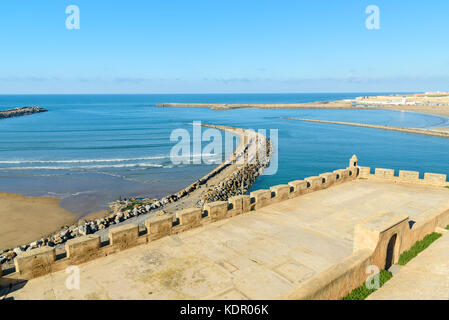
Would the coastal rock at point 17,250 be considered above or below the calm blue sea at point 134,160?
below

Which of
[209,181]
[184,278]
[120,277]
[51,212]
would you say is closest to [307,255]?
[184,278]

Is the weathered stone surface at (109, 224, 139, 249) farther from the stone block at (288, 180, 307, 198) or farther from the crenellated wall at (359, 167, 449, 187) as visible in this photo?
the crenellated wall at (359, 167, 449, 187)

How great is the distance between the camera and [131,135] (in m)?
65.8

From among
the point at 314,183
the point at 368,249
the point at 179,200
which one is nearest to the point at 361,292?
the point at 368,249

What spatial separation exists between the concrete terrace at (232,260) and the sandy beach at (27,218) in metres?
12.8

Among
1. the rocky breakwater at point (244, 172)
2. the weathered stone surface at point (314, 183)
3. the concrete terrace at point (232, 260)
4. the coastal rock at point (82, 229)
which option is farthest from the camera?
the rocky breakwater at point (244, 172)

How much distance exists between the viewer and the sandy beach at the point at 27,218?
1803cm

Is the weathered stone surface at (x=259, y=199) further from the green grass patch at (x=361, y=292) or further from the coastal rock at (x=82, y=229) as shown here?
the coastal rock at (x=82, y=229)

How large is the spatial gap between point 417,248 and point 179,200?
18.2 m

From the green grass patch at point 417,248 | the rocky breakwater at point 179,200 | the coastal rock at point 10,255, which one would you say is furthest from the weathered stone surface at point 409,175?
the coastal rock at point 10,255

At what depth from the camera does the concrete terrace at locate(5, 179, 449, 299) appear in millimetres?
6879

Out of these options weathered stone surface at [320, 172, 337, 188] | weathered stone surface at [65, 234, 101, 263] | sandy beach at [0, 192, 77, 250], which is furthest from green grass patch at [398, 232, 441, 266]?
sandy beach at [0, 192, 77, 250]

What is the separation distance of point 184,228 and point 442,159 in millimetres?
43813
